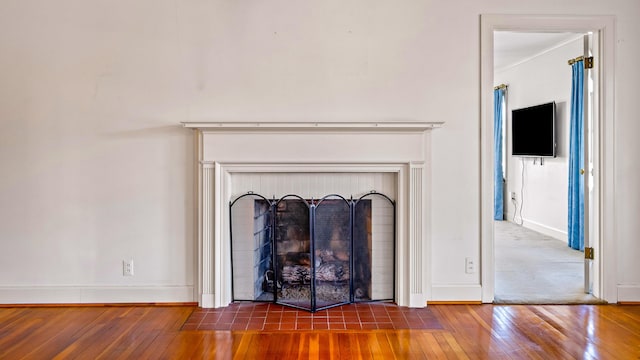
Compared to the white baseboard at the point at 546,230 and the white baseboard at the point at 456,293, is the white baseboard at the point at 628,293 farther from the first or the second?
the white baseboard at the point at 546,230

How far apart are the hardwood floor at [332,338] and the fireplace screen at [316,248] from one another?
49cm

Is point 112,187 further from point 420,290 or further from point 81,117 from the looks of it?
point 420,290

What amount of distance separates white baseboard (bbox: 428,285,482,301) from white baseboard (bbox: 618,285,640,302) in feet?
3.38

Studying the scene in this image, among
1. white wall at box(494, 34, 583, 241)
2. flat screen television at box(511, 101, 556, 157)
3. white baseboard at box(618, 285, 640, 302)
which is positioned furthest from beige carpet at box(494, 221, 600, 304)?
flat screen television at box(511, 101, 556, 157)

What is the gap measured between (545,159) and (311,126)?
15.4ft

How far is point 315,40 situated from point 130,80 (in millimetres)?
1351

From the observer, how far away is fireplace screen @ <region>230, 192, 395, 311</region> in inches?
142

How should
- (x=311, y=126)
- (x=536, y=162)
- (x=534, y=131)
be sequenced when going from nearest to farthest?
(x=311, y=126), (x=534, y=131), (x=536, y=162)

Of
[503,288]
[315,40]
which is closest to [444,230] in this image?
[503,288]

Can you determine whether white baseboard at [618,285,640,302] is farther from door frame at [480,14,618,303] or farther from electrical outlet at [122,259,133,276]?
electrical outlet at [122,259,133,276]

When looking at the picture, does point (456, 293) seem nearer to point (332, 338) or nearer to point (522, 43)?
point (332, 338)

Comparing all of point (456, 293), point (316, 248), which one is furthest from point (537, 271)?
point (316, 248)

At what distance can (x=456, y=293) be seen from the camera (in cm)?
367

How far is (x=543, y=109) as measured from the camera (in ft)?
22.3
